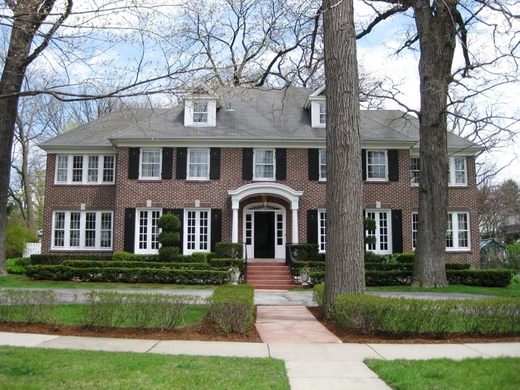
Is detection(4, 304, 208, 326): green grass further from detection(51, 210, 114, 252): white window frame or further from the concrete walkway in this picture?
detection(51, 210, 114, 252): white window frame

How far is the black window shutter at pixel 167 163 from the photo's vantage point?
76.0ft

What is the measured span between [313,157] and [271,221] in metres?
3.52

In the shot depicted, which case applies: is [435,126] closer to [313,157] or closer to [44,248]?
[313,157]

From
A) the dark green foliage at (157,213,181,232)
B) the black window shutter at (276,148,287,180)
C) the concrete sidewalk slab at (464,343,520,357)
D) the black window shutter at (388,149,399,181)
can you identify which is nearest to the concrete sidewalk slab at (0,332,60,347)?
the concrete sidewalk slab at (464,343,520,357)

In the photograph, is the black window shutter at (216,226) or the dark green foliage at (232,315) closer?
the dark green foliage at (232,315)

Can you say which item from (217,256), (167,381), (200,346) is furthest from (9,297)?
(217,256)

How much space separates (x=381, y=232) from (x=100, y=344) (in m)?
17.8

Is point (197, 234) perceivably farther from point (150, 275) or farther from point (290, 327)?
→ point (290, 327)

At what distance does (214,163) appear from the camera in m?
23.2

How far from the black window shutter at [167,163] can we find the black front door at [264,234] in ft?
14.5

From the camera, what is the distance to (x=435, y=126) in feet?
57.8

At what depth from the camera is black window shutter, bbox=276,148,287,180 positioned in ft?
76.1

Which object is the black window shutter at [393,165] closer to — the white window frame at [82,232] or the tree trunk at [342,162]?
the white window frame at [82,232]

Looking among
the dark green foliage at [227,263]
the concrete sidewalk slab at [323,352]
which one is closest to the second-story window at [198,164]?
the dark green foliage at [227,263]
